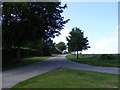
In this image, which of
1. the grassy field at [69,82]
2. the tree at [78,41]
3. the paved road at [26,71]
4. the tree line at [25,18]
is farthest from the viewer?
the tree at [78,41]

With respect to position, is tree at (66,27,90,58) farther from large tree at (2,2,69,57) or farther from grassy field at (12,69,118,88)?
grassy field at (12,69,118,88)

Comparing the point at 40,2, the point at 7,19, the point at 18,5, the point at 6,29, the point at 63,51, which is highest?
the point at 40,2

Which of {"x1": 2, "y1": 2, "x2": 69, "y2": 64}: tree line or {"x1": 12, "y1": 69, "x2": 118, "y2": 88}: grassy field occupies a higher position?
{"x1": 2, "y1": 2, "x2": 69, "y2": 64}: tree line

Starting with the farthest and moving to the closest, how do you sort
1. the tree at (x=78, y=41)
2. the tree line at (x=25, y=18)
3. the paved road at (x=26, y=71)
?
the tree at (x=78, y=41) → the tree line at (x=25, y=18) → the paved road at (x=26, y=71)

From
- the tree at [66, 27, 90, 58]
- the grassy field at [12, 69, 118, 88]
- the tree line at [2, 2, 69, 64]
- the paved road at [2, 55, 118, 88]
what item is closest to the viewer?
the grassy field at [12, 69, 118, 88]

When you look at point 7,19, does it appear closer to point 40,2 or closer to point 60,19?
point 40,2

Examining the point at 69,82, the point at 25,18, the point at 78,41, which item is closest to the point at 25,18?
the point at 25,18

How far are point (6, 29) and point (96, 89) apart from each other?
12.6m

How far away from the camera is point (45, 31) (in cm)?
1991

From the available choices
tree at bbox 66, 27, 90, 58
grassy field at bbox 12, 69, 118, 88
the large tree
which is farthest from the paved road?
tree at bbox 66, 27, 90, 58

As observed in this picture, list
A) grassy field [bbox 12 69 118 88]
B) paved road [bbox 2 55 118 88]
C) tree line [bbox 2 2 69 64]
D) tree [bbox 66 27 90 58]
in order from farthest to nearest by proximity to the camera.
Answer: tree [bbox 66 27 90 58] → tree line [bbox 2 2 69 64] → paved road [bbox 2 55 118 88] → grassy field [bbox 12 69 118 88]

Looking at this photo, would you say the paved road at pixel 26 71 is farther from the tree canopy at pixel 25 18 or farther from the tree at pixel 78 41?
the tree at pixel 78 41

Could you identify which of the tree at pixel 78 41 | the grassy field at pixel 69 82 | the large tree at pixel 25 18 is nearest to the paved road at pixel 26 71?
the grassy field at pixel 69 82

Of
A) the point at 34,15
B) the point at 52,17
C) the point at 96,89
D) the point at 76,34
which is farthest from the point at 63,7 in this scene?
the point at 96,89
